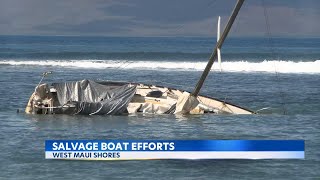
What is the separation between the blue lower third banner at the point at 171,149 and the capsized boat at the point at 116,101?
14.0m

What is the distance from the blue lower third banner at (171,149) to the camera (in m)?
19.0

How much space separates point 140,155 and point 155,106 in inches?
596

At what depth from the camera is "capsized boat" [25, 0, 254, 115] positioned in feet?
113

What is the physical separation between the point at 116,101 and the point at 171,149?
16.4 meters

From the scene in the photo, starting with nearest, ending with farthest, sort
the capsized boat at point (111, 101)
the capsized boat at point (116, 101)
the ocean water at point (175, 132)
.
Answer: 1. the ocean water at point (175, 132)
2. the capsized boat at point (116, 101)
3. the capsized boat at point (111, 101)

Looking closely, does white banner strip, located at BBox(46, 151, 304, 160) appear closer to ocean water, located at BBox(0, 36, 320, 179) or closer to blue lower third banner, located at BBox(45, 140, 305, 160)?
blue lower third banner, located at BBox(45, 140, 305, 160)

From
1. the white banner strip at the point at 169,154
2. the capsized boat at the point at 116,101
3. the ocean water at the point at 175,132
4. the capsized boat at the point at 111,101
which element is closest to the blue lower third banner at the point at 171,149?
the white banner strip at the point at 169,154

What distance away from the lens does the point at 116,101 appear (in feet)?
116

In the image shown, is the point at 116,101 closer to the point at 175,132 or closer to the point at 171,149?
the point at 175,132

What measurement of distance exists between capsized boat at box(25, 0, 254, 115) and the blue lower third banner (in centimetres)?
1398

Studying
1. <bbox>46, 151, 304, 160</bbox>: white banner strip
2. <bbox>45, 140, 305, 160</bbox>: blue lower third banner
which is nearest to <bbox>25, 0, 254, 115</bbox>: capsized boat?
<bbox>46, 151, 304, 160</bbox>: white banner strip

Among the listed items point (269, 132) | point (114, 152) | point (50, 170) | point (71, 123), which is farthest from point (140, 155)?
point (71, 123)

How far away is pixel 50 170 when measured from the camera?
21.8 metres

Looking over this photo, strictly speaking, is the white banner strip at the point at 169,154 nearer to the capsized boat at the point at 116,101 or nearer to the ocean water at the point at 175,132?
the ocean water at the point at 175,132
